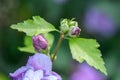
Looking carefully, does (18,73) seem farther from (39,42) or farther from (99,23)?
(99,23)

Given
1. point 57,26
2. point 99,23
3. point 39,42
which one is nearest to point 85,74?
point 57,26

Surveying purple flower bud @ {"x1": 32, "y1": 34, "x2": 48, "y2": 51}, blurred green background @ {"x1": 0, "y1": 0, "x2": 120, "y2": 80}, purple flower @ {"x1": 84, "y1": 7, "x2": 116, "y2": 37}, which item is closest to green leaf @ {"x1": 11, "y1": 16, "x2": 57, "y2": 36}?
purple flower bud @ {"x1": 32, "y1": 34, "x2": 48, "y2": 51}

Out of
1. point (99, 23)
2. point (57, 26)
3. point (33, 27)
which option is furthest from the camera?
point (99, 23)

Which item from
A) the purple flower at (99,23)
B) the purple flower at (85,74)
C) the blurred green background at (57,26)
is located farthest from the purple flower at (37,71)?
the purple flower at (99,23)

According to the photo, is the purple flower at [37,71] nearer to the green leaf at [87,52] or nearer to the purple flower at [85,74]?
the green leaf at [87,52]

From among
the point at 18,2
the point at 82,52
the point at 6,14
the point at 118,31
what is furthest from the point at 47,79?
the point at 118,31

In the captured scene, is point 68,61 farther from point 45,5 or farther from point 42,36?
point 42,36
